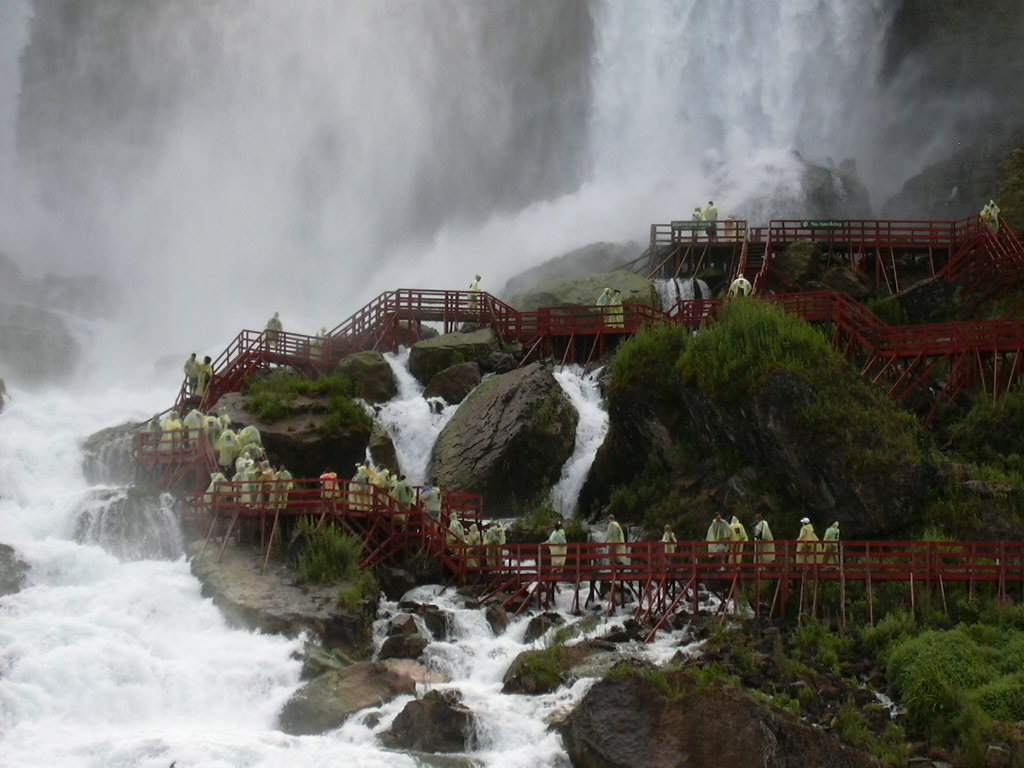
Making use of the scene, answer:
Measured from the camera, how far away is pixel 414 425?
45.0 meters

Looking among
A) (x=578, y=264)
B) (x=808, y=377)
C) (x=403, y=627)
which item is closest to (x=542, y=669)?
(x=403, y=627)

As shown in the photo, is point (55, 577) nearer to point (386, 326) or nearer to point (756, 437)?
point (756, 437)

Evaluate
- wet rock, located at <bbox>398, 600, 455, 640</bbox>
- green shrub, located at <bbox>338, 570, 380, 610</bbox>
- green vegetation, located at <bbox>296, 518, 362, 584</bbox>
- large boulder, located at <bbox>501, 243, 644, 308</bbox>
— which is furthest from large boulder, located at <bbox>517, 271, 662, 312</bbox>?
wet rock, located at <bbox>398, 600, 455, 640</bbox>

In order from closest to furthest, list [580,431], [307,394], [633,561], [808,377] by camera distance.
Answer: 1. [633,561]
2. [808,377]
3. [307,394]
4. [580,431]

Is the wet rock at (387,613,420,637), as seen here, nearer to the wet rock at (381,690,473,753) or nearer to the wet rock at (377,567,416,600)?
the wet rock at (377,567,416,600)

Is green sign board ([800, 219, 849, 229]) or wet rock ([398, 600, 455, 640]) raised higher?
green sign board ([800, 219, 849, 229])

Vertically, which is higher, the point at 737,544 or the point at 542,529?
the point at 542,529

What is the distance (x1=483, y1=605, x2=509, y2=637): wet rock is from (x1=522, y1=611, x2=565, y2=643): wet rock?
0.55 metres

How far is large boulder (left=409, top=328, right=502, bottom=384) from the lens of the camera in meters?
48.3

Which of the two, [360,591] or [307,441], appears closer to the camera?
[360,591]

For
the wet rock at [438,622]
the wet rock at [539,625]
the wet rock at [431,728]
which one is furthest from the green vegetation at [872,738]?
the wet rock at [438,622]

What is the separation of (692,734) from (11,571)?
16.5m

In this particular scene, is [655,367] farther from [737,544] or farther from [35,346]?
[35,346]

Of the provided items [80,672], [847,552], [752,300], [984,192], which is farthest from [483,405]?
[984,192]
